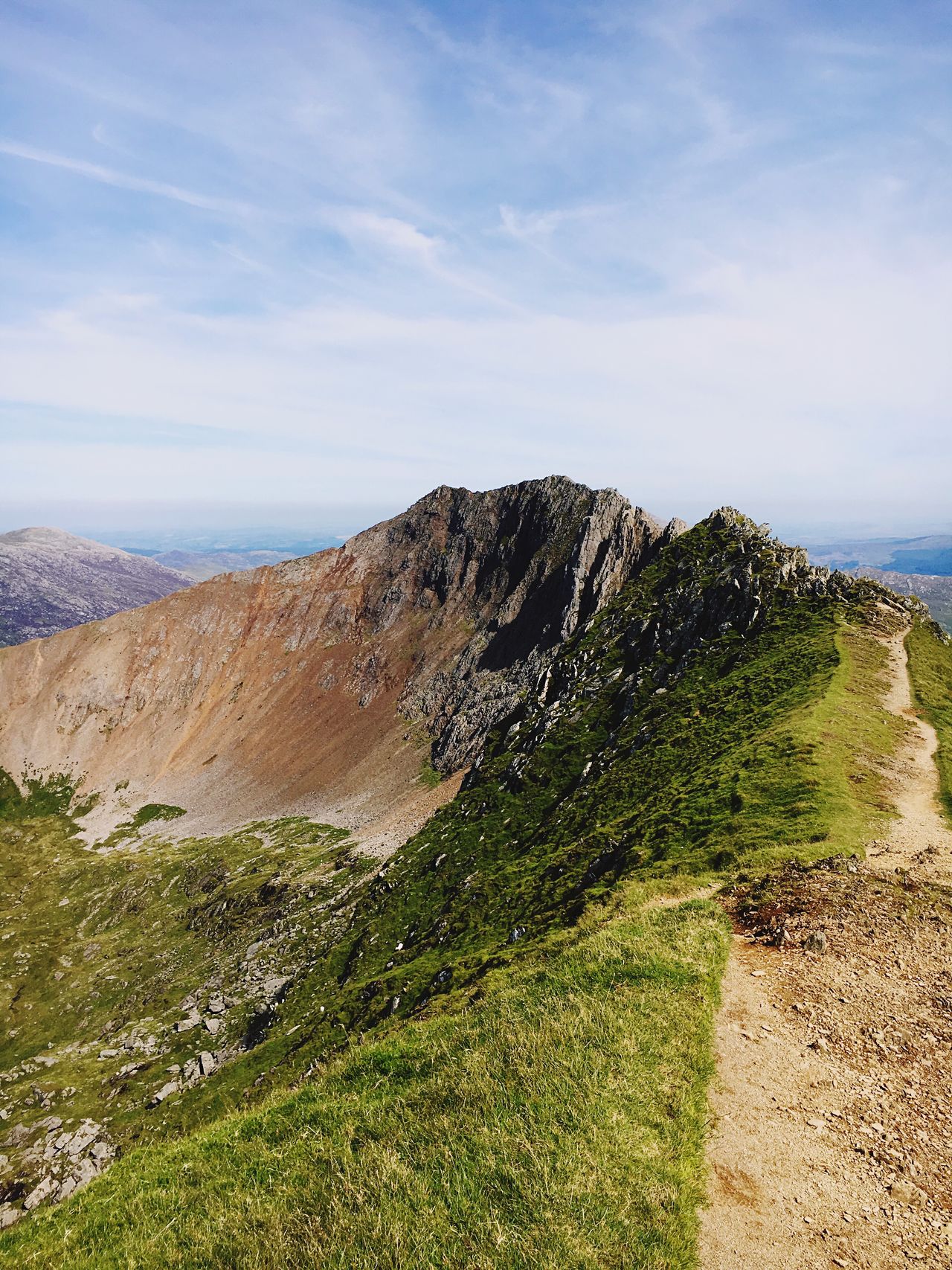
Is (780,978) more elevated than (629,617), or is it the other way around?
(629,617)

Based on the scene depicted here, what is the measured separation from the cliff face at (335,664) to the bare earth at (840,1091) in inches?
3411

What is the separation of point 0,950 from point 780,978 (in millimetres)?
116619

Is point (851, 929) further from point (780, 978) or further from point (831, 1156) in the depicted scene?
point (831, 1156)

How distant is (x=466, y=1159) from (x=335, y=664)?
14173 cm

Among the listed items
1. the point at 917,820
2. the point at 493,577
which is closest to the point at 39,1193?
the point at 917,820

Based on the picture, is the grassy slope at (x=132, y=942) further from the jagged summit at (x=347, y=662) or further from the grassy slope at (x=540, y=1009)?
the grassy slope at (x=540, y=1009)

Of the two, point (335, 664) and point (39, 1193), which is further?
point (335, 664)

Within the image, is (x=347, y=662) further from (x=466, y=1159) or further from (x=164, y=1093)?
(x=466, y=1159)

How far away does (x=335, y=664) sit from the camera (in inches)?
5797

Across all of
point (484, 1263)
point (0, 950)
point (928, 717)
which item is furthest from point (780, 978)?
point (0, 950)

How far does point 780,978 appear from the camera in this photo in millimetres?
16000

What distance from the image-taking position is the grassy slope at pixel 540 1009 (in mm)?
9469

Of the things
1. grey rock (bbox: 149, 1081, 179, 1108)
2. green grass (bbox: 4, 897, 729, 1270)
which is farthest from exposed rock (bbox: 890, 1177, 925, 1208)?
grey rock (bbox: 149, 1081, 179, 1108)

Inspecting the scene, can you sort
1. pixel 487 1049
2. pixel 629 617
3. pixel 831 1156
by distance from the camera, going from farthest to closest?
pixel 629 617, pixel 487 1049, pixel 831 1156
